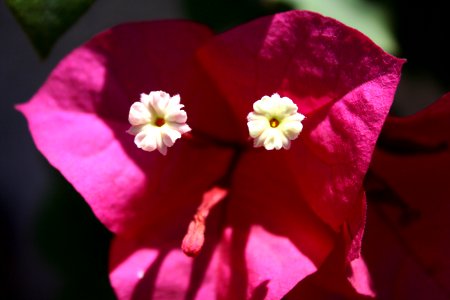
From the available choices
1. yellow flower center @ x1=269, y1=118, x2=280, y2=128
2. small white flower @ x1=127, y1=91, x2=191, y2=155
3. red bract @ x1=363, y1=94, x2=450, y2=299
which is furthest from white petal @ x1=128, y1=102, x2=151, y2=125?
red bract @ x1=363, y1=94, x2=450, y2=299

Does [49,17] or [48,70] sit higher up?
[49,17]

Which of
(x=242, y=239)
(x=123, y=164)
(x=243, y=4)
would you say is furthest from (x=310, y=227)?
(x=243, y=4)

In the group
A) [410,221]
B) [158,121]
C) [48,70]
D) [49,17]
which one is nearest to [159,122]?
[158,121]

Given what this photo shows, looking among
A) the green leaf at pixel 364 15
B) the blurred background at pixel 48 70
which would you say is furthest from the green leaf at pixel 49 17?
the green leaf at pixel 364 15

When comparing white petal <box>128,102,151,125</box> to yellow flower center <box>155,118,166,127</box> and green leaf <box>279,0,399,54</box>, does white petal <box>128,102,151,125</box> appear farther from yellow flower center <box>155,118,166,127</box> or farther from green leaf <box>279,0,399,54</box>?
green leaf <box>279,0,399,54</box>

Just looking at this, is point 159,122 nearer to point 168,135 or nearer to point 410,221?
point 168,135

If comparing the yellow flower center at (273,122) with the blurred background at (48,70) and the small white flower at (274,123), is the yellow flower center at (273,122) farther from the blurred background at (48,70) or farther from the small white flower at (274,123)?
the blurred background at (48,70)
